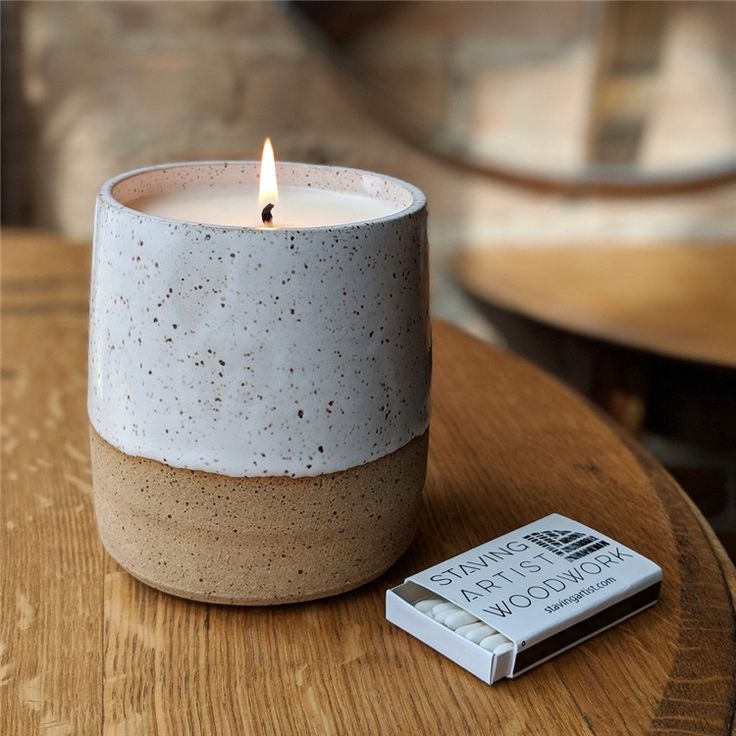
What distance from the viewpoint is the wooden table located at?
13.9 inches

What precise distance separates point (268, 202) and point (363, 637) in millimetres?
173

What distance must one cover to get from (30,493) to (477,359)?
306mm

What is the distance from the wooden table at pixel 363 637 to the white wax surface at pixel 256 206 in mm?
148

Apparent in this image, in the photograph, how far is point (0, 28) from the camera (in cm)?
119

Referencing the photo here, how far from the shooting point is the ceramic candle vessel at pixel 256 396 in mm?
353

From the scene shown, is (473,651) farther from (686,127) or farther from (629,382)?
(686,127)

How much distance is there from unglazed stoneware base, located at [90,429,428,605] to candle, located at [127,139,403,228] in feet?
0.31

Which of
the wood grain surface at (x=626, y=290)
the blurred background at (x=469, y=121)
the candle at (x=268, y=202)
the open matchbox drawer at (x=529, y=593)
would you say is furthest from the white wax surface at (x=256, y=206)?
the blurred background at (x=469, y=121)

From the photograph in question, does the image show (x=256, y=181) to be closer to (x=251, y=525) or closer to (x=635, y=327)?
(x=251, y=525)

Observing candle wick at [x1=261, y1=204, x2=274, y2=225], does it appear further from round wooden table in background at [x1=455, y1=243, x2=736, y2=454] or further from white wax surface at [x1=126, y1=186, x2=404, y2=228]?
round wooden table in background at [x1=455, y1=243, x2=736, y2=454]

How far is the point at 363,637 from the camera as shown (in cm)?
40

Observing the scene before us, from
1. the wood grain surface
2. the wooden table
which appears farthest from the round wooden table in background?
the wooden table

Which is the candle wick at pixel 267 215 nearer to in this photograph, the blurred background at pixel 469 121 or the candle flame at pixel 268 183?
the candle flame at pixel 268 183

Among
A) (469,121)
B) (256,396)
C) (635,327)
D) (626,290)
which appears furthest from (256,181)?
(469,121)
